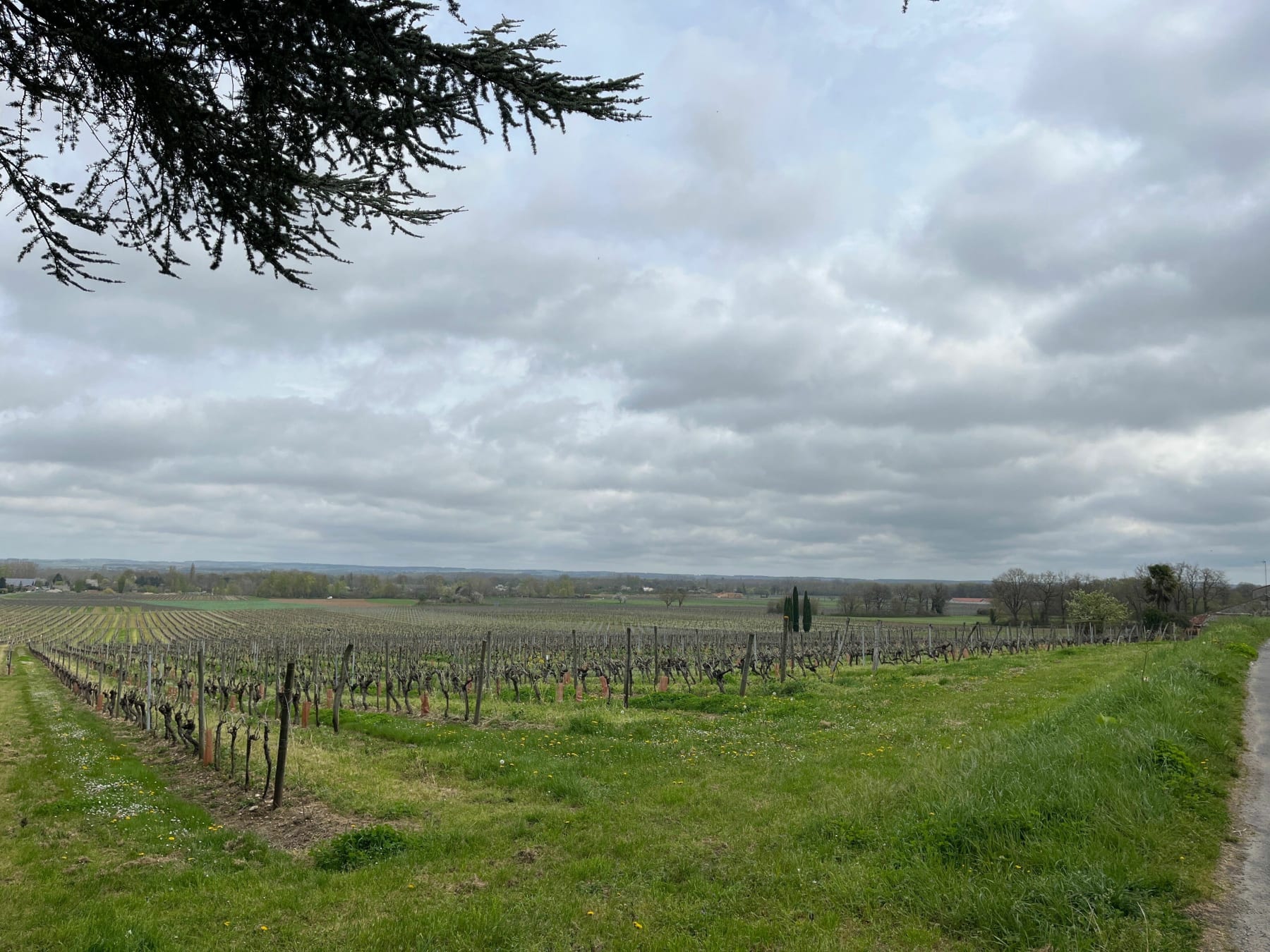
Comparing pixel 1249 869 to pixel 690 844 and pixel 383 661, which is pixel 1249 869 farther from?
pixel 383 661

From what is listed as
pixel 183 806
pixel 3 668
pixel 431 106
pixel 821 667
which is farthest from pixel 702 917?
pixel 3 668

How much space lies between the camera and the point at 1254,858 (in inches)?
219

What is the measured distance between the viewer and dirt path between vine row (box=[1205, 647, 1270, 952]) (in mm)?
4395

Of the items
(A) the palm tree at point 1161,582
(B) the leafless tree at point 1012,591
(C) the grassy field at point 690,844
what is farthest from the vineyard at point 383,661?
(B) the leafless tree at point 1012,591

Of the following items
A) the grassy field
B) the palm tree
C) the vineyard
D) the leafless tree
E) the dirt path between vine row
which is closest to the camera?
the dirt path between vine row

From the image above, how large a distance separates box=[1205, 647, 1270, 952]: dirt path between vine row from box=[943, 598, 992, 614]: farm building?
109m

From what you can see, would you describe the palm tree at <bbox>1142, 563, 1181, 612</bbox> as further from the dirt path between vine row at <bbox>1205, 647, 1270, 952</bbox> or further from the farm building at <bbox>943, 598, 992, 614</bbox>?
the dirt path between vine row at <bbox>1205, 647, 1270, 952</bbox>

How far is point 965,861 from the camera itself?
→ 18.9 feet

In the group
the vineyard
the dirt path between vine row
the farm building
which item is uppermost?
the dirt path between vine row

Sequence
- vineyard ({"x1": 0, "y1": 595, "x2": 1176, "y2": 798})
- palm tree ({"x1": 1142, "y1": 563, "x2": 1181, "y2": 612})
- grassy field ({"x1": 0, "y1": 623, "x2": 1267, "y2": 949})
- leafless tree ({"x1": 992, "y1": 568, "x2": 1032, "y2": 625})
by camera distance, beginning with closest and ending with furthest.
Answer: grassy field ({"x1": 0, "y1": 623, "x2": 1267, "y2": 949}) → vineyard ({"x1": 0, "y1": 595, "x2": 1176, "y2": 798}) → palm tree ({"x1": 1142, "y1": 563, "x2": 1181, "y2": 612}) → leafless tree ({"x1": 992, "y1": 568, "x2": 1032, "y2": 625})

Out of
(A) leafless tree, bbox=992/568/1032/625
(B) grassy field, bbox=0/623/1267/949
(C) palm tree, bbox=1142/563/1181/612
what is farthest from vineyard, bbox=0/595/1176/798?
(A) leafless tree, bbox=992/568/1032/625

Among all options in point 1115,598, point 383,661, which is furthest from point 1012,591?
point 383,661

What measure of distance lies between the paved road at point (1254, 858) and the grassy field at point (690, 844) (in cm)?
21

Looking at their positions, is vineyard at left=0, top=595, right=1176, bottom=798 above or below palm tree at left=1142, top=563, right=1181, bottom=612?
below
